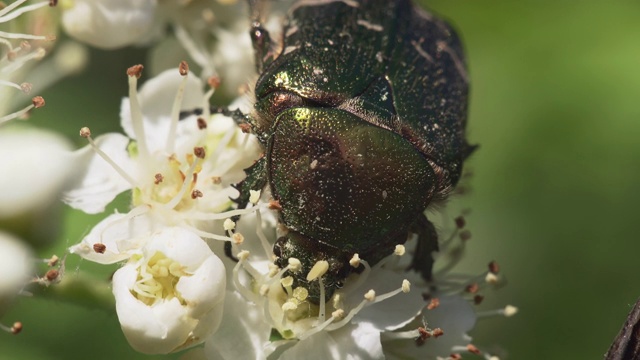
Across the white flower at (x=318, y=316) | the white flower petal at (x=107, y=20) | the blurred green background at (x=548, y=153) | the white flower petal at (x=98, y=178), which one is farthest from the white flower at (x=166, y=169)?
the blurred green background at (x=548, y=153)

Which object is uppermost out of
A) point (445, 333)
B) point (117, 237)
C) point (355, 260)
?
point (355, 260)

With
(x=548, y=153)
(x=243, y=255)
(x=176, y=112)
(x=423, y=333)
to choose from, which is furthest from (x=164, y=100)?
(x=548, y=153)

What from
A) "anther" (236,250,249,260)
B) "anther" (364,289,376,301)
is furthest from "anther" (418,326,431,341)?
"anther" (236,250,249,260)

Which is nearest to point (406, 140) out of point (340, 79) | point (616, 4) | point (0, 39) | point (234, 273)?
point (340, 79)

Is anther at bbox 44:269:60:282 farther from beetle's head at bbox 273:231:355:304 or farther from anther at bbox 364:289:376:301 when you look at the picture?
anther at bbox 364:289:376:301

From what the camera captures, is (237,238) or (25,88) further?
(25,88)

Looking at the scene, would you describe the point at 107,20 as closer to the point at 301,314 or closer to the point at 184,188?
the point at 184,188

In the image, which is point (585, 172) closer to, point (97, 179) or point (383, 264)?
point (383, 264)
